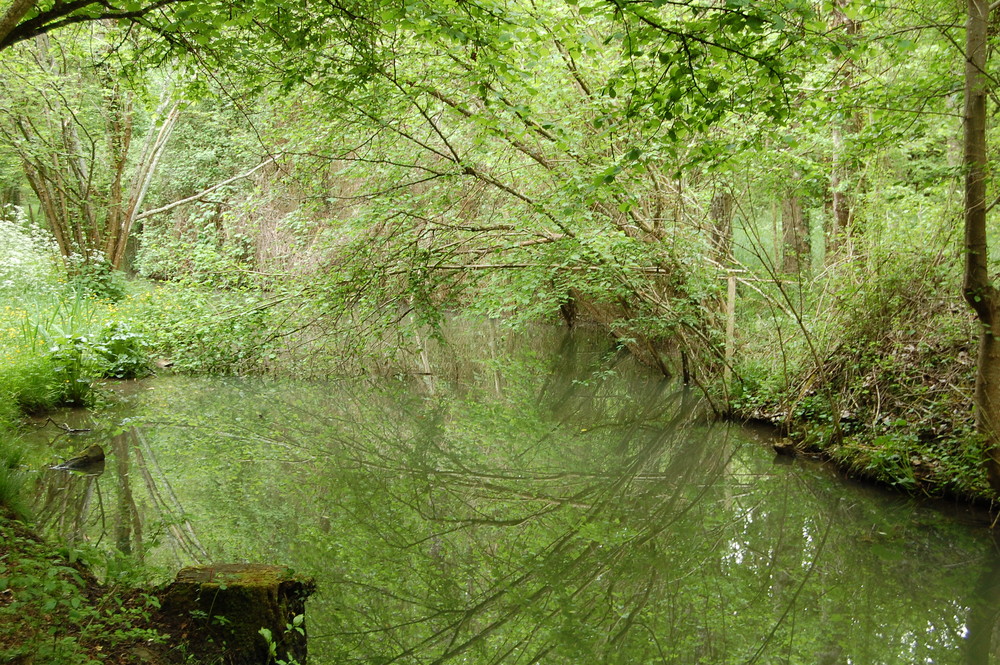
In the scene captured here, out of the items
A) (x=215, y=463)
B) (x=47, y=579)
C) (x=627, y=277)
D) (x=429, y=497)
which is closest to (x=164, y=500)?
(x=215, y=463)

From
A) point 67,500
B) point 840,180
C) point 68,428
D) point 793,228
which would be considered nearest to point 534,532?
point 67,500

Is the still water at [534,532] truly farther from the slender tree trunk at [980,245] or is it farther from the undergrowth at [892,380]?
the slender tree trunk at [980,245]

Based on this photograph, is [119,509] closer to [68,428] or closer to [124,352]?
[68,428]

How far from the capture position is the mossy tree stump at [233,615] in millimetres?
→ 3463

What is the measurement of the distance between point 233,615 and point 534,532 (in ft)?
9.15

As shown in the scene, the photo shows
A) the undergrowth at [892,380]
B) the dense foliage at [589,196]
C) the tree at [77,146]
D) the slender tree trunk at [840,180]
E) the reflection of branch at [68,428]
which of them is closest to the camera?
the dense foliage at [589,196]

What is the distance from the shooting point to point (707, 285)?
29.7ft

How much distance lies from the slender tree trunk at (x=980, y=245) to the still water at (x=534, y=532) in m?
0.89

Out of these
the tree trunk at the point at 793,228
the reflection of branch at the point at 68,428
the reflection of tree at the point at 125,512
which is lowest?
the reflection of tree at the point at 125,512

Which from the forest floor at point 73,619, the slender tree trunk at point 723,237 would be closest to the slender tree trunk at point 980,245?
the slender tree trunk at point 723,237

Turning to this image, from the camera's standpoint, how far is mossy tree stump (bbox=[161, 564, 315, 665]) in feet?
11.4

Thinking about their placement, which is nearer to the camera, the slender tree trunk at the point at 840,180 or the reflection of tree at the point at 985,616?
the reflection of tree at the point at 985,616

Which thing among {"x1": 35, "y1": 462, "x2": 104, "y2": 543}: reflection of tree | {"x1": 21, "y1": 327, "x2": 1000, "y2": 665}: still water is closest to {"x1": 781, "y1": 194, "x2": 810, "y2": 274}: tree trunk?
{"x1": 21, "y1": 327, "x2": 1000, "y2": 665}: still water

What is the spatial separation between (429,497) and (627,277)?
3524 millimetres
